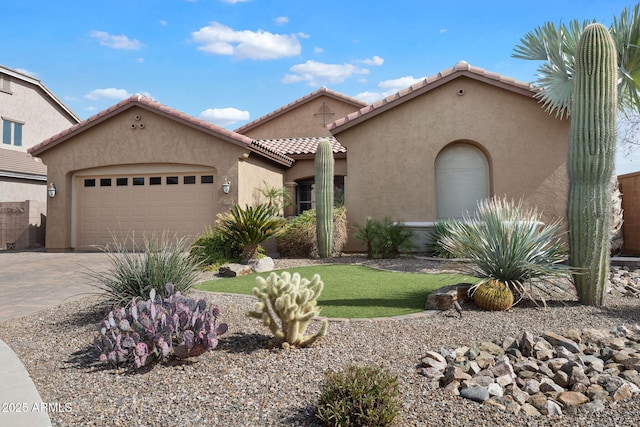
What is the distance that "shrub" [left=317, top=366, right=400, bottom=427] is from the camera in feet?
10.7

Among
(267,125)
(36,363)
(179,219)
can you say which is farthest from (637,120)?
(36,363)

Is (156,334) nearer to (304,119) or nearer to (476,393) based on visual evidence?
(476,393)

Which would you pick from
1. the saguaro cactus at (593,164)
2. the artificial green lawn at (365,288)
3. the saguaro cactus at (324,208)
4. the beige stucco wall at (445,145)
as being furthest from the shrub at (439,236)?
the saguaro cactus at (593,164)

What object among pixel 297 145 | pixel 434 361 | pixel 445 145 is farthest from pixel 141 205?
pixel 434 361

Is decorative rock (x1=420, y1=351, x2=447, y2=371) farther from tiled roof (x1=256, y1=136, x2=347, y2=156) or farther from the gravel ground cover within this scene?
tiled roof (x1=256, y1=136, x2=347, y2=156)

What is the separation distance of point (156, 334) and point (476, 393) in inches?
A: 122

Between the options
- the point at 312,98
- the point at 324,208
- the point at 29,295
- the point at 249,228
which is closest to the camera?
the point at 29,295

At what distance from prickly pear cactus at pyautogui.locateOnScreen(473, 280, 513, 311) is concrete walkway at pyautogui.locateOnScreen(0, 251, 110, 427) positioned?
5.50m

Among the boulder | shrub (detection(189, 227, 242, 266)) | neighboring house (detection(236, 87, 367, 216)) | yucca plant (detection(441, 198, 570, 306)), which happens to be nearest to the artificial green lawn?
the boulder

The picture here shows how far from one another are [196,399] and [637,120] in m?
22.8

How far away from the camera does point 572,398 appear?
386cm

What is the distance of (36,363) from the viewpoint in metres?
4.87

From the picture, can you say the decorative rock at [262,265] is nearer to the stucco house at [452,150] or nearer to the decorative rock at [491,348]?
the stucco house at [452,150]

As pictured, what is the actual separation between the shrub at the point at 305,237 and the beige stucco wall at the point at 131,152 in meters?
2.30
